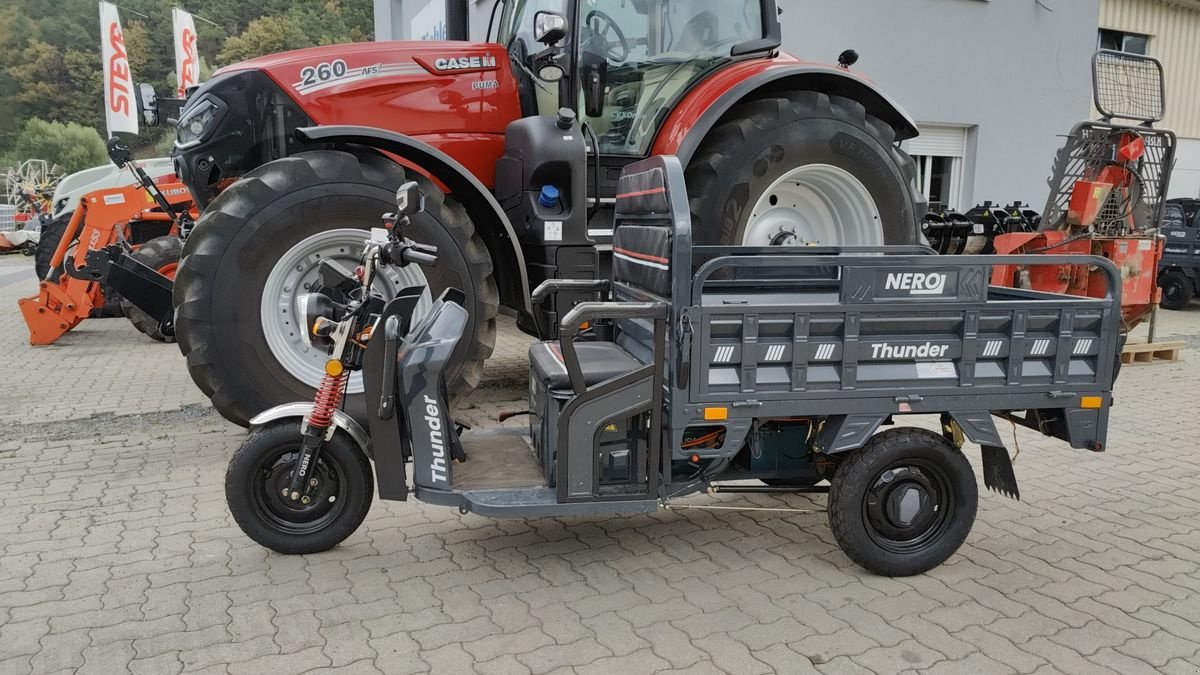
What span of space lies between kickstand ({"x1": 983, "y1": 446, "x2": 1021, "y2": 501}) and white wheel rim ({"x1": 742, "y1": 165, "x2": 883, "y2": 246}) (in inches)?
89.7

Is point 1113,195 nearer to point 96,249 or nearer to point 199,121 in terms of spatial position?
point 199,121

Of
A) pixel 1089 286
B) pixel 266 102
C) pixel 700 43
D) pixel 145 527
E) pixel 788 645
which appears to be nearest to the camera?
pixel 788 645

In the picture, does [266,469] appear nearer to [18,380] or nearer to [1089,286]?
[18,380]

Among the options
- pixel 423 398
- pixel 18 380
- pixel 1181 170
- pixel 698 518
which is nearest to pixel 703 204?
pixel 698 518

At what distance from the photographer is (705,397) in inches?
121

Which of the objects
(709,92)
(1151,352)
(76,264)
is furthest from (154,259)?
(1151,352)

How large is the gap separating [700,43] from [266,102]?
2763mm

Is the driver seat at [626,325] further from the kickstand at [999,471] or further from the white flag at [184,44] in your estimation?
the white flag at [184,44]

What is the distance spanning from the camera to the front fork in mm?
3275

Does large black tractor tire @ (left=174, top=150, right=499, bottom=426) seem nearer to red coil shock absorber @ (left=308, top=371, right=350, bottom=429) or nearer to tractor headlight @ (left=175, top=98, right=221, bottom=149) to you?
tractor headlight @ (left=175, top=98, right=221, bottom=149)

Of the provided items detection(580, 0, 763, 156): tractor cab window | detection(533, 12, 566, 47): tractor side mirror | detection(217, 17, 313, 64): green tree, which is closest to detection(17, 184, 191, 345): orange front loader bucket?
detection(580, 0, 763, 156): tractor cab window

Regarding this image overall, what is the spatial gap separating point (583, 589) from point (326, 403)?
1.22m

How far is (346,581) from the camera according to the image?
3.33 meters

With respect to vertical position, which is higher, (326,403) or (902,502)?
(326,403)
